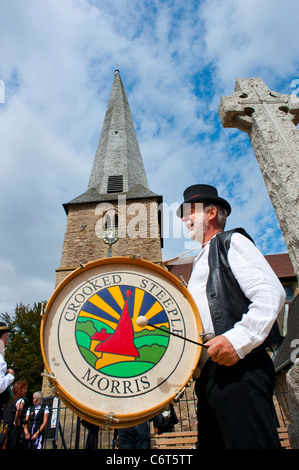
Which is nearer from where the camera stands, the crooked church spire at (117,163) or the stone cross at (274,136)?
the stone cross at (274,136)

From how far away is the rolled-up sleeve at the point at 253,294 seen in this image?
132 centimetres

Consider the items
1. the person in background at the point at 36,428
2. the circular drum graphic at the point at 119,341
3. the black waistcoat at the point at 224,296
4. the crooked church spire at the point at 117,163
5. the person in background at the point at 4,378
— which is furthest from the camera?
the crooked church spire at the point at 117,163

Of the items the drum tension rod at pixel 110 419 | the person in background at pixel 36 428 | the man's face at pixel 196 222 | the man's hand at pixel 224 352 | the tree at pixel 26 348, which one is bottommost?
the drum tension rod at pixel 110 419

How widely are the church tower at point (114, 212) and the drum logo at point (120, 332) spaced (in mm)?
11544

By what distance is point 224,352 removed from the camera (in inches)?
50.4

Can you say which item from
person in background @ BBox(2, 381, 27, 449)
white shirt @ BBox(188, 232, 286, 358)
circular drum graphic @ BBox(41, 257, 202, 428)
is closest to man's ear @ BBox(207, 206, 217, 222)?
white shirt @ BBox(188, 232, 286, 358)

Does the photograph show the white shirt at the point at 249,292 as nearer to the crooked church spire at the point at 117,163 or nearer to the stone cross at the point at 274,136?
the stone cross at the point at 274,136

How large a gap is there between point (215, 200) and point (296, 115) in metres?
1.91

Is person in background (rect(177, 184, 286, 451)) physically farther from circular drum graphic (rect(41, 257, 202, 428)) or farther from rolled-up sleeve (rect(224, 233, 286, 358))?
circular drum graphic (rect(41, 257, 202, 428))

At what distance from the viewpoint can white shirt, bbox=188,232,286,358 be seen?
4.35ft

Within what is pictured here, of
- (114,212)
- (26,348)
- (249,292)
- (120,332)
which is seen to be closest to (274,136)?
(249,292)

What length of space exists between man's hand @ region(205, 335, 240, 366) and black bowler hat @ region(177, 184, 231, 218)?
3.41 feet

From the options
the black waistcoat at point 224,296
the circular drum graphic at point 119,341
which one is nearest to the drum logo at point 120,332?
the circular drum graphic at point 119,341

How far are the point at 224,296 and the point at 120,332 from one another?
1.87ft
